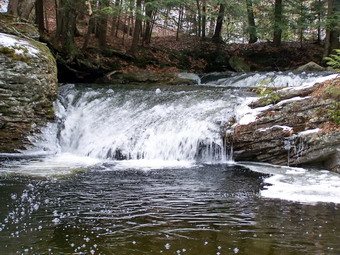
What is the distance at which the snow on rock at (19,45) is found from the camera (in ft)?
31.8

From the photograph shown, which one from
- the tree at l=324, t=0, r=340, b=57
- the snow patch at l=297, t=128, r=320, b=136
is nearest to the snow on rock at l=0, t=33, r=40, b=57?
the snow patch at l=297, t=128, r=320, b=136

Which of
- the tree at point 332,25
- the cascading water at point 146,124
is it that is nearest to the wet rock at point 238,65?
the tree at point 332,25

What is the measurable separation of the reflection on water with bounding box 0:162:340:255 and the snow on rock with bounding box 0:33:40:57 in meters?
4.71

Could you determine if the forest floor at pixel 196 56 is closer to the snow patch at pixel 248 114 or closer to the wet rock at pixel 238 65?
the wet rock at pixel 238 65

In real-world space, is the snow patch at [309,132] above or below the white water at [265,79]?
below

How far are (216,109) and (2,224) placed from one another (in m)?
6.91

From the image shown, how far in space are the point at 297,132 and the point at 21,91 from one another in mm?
7450

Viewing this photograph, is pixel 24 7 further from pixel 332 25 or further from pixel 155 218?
pixel 332 25

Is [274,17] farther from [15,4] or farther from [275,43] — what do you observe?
[15,4]

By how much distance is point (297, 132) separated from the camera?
7.91 metres

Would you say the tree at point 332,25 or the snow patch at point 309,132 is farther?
the tree at point 332,25

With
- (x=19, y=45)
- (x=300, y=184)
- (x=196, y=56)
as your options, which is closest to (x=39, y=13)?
(x=19, y=45)

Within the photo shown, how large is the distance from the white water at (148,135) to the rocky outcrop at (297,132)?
1.21 ft

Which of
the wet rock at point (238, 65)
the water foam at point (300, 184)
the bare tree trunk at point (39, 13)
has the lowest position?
the water foam at point (300, 184)
